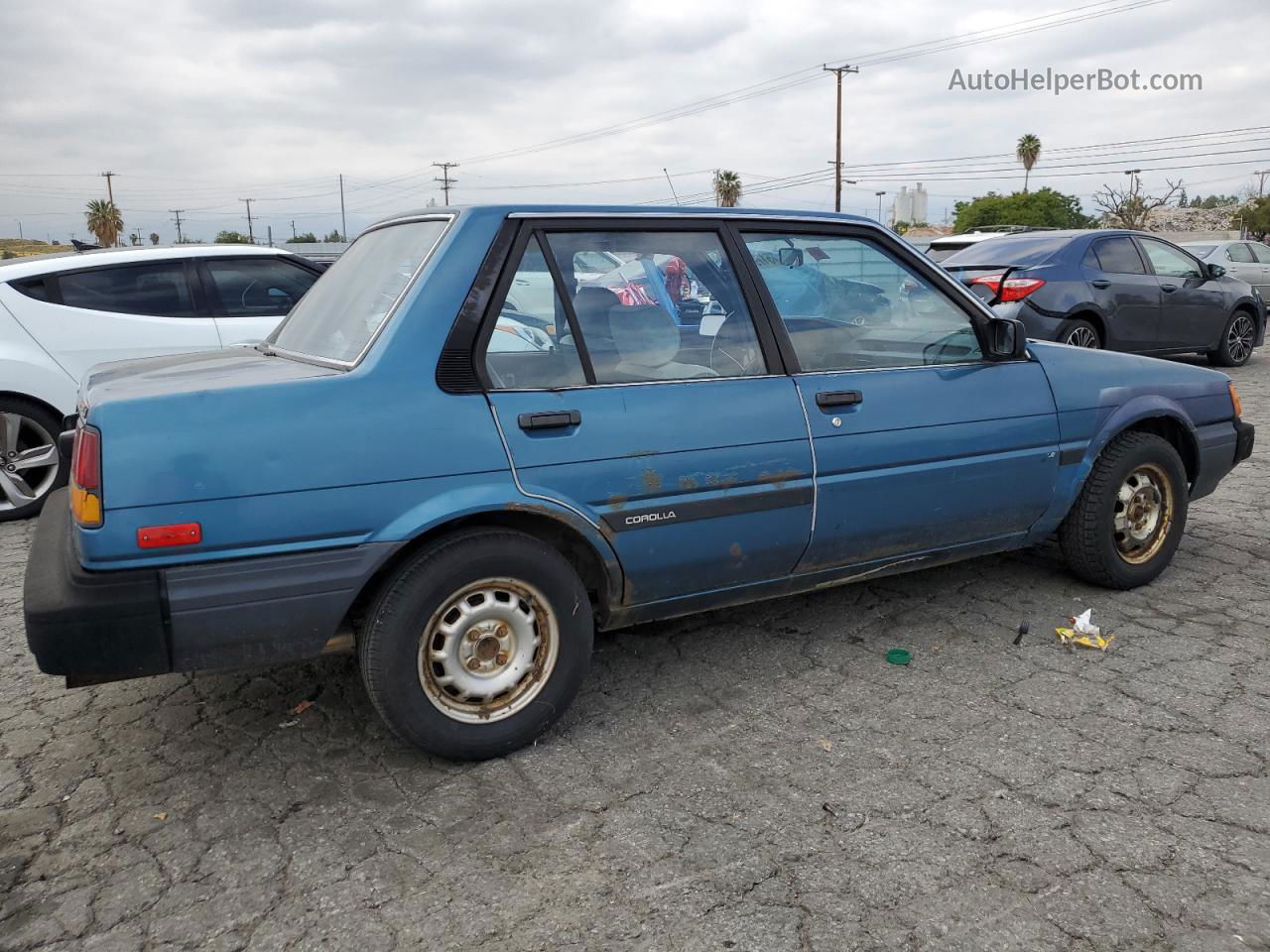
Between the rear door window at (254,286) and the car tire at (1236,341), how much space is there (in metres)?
9.97

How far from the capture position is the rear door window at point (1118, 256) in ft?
32.7

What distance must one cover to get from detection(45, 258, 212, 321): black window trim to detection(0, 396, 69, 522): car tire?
0.73 m

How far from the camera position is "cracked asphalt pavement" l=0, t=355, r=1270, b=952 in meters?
2.37

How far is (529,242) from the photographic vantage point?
318 centimetres

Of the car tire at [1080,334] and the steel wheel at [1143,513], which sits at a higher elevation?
the car tire at [1080,334]

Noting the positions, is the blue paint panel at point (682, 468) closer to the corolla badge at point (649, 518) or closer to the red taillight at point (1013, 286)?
the corolla badge at point (649, 518)

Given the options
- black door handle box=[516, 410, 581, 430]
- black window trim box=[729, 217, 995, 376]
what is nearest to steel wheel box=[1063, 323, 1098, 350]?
black window trim box=[729, 217, 995, 376]

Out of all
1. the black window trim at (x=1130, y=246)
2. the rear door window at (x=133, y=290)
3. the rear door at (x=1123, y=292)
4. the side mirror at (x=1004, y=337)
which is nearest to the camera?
the side mirror at (x=1004, y=337)

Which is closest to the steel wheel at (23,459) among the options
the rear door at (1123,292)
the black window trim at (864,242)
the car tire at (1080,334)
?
the black window trim at (864,242)

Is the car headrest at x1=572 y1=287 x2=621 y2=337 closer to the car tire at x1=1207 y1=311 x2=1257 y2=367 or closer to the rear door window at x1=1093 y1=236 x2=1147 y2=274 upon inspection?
the rear door window at x1=1093 y1=236 x2=1147 y2=274

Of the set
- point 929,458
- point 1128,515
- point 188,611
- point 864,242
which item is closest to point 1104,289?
point 1128,515

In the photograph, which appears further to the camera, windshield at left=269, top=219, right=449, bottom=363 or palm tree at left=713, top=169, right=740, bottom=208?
palm tree at left=713, top=169, right=740, bottom=208

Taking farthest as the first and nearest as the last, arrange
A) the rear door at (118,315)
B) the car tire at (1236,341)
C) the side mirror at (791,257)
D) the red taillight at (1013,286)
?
the car tire at (1236,341) < the red taillight at (1013,286) < the rear door at (118,315) < the side mirror at (791,257)

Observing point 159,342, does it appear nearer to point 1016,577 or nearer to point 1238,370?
point 1016,577
